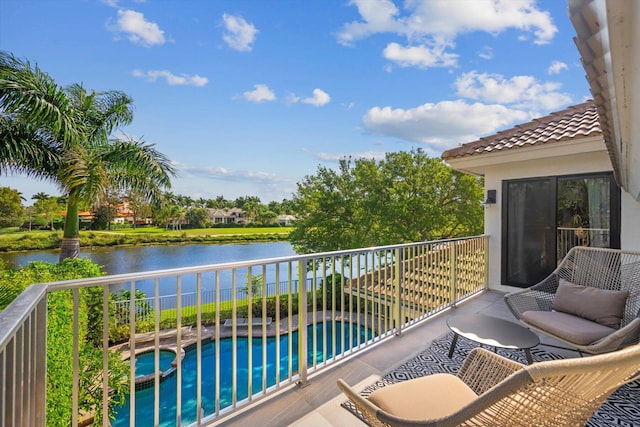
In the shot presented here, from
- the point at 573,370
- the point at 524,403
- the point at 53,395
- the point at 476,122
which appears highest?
the point at 476,122

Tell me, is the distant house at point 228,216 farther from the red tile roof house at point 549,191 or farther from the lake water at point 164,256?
the red tile roof house at point 549,191

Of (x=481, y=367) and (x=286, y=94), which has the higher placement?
(x=286, y=94)

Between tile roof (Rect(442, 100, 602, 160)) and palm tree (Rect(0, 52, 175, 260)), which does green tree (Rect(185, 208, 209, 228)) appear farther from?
tile roof (Rect(442, 100, 602, 160))

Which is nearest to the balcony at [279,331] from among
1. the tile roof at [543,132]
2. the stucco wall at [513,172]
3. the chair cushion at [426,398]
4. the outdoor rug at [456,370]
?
the outdoor rug at [456,370]

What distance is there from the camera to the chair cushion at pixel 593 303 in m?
3.08

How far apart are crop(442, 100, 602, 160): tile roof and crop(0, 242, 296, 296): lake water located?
10.5 meters

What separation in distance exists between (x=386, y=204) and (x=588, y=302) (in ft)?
47.2

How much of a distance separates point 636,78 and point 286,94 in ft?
53.6

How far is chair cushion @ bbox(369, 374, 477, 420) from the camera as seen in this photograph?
1.62 meters

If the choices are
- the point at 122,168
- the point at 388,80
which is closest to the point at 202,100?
the point at 122,168

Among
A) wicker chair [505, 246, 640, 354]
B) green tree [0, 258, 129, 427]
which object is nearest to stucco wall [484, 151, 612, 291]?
wicker chair [505, 246, 640, 354]

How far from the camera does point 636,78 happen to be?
142 centimetres

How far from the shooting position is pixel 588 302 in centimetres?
326

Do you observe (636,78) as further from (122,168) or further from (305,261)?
(122,168)
